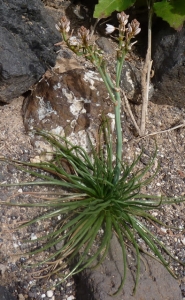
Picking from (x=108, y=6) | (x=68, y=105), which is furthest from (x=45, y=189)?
(x=108, y=6)

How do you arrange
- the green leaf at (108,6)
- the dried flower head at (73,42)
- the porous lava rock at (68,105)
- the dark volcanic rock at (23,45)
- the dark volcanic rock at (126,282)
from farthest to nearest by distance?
the green leaf at (108,6)
the porous lava rock at (68,105)
the dark volcanic rock at (23,45)
the dried flower head at (73,42)
the dark volcanic rock at (126,282)

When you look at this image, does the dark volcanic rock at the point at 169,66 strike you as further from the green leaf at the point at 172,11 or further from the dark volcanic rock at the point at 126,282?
the dark volcanic rock at the point at 126,282

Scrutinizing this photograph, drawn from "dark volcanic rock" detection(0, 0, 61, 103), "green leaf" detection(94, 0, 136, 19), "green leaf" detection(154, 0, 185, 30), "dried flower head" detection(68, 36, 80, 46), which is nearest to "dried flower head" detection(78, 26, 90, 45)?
"dried flower head" detection(68, 36, 80, 46)

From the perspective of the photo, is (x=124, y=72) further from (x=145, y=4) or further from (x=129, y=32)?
(x=129, y=32)

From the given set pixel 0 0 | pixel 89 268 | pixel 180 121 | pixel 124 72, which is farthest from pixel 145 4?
pixel 89 268

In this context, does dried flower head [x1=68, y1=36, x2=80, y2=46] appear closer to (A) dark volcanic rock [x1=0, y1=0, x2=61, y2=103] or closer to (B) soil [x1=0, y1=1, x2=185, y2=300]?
(A) dark volcanic rock [x1=0, y1=0, x2=61, y2=103]

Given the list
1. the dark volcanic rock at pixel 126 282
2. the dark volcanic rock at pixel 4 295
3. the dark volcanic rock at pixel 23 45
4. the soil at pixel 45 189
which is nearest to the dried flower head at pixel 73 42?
the dark volcanic rock at pixel 23 45
